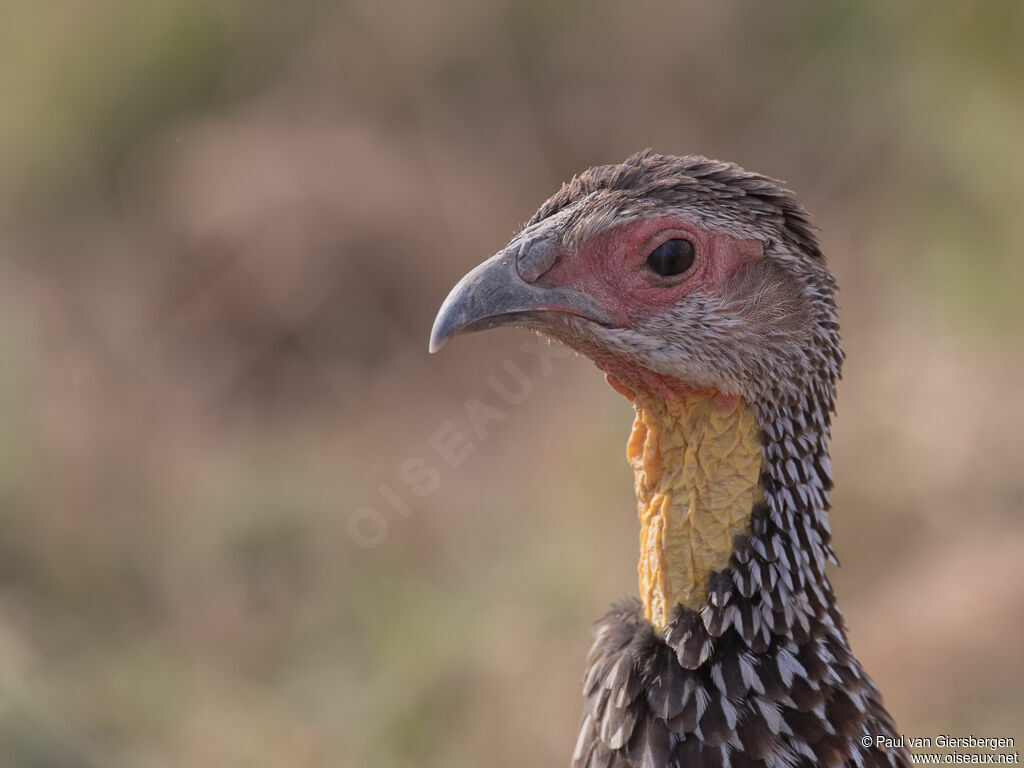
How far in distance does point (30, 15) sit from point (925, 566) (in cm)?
873

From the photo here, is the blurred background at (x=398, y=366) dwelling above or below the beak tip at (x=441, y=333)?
above

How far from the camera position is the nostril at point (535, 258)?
9.86 feet

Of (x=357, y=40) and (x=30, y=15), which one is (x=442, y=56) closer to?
(x=357, y=40)

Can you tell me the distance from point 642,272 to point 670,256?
94mm

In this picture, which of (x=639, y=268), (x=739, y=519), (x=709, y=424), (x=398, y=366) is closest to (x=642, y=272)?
(x=639, y=268)

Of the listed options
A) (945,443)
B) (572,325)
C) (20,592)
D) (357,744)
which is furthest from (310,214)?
(572,325)

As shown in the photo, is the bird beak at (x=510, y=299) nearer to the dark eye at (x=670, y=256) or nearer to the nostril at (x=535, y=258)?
the nostril at (x=535, y=258)

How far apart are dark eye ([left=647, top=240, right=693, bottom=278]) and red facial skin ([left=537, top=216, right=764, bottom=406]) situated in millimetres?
13

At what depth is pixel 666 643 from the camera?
2986mm

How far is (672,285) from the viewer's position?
3.03m

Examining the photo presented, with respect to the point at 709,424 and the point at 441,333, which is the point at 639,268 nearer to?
the point at 709,424

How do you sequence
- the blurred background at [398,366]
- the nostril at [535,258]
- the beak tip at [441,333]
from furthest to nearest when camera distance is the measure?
the blurred background at [398,366] → the nostril at [535,258] → the beak tip at [441,333]

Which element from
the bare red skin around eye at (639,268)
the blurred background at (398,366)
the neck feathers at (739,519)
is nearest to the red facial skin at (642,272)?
the bare red skin around eye at (639,268)

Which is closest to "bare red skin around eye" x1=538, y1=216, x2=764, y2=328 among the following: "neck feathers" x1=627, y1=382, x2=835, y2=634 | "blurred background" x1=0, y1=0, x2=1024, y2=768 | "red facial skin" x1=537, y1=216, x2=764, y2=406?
"red facial skin" x1=537, y1=216, x2=764, y2=406
